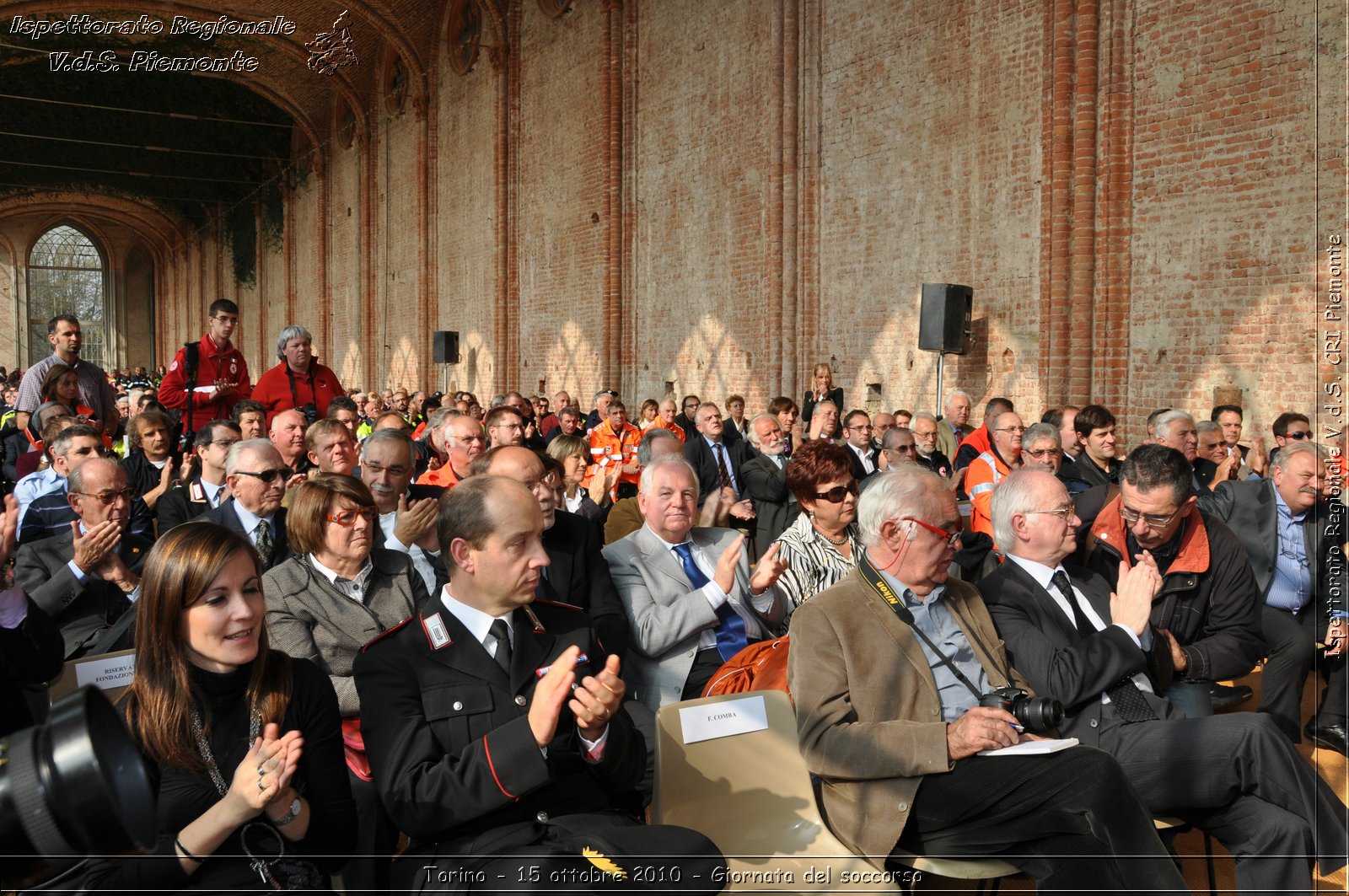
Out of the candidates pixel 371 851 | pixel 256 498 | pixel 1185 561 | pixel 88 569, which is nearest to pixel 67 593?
pixel 88 569

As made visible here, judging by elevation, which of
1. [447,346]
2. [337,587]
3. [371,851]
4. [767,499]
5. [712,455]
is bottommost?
[371,851]

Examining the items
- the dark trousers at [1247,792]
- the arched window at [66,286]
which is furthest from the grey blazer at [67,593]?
the arched window at [66,286]

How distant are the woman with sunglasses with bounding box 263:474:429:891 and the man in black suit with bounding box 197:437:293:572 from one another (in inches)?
32.1

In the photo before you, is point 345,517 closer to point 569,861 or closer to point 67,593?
point 67,593

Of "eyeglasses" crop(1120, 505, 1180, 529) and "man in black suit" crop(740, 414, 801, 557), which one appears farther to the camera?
"man in black suit" crop(740, 414, 801, 557)

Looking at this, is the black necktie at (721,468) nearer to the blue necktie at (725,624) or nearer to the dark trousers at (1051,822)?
the blue necktie at (725,624)

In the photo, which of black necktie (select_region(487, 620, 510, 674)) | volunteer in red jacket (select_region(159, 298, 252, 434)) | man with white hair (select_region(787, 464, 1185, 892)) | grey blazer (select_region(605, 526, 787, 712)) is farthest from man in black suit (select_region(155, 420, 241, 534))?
man with white hair (select_region(787, 464, 1185, 892))

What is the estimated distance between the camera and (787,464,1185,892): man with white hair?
2.70 meters

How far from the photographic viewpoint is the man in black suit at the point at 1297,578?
471cm

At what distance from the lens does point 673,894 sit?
2307 millimetres

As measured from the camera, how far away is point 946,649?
3.09 m

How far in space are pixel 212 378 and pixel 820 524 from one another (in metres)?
4.87

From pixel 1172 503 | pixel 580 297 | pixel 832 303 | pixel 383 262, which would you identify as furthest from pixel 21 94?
pixel 1172 503

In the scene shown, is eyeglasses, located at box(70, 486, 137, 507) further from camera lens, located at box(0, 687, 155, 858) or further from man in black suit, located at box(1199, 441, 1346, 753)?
man in black suit, located at box(1199, 441, 1346, 753)
